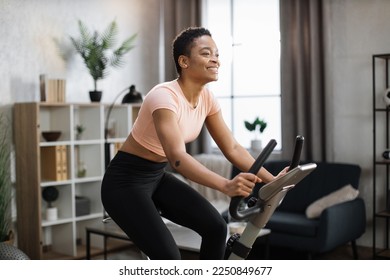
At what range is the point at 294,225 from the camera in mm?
4297

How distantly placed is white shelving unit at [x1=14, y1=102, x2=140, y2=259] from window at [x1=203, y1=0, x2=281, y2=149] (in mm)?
908

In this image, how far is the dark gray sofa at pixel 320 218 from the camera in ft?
13.7

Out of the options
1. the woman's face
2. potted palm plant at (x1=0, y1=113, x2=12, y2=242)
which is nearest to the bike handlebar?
the woman's face

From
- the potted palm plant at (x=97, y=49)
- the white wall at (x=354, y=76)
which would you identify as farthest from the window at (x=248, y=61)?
the potted palm plant at (x=97, y=49)

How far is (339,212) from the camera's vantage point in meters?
4.21

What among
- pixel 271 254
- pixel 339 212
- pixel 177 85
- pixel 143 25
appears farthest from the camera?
pixel 143 25

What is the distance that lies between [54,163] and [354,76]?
7.79 feet

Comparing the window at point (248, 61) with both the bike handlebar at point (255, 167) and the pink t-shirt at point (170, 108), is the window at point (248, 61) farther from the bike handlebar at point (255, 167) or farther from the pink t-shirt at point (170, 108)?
the bike handlebar at point (255, 167)

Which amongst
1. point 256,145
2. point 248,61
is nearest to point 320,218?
point 256,145

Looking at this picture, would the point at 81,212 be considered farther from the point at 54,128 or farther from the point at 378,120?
the point at 378,120

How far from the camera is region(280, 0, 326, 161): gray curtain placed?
4.97 metres

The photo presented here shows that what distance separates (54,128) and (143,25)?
141cm

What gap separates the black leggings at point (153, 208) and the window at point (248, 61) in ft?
10.7
